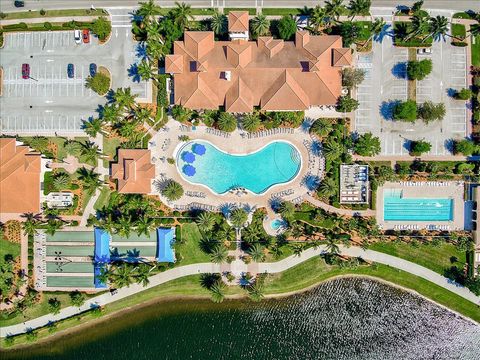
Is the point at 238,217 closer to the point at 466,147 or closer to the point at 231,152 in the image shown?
the point at 231,152

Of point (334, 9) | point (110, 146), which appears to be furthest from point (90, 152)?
point (334, 9)

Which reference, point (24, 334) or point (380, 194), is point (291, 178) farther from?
point (24, 334)

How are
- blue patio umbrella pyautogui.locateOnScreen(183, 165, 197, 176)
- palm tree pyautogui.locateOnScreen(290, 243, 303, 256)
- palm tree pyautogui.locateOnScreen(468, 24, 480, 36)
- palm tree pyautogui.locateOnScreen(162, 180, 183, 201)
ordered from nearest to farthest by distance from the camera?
palm tree pyautogui.locateOnScreen(162, 180, 183, 201)
palm tree pyautogui.locateOnScreen(468, 24, 480, 36)
palm tree pyautogui.locateOnScreen(290, 243, 303, 256)
blue patio umbrella pyautogui.locateOnScreen(183, 165, 197, 176)

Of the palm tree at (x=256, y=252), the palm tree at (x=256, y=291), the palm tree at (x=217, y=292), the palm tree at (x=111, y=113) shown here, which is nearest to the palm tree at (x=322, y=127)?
the palm tree at (x=256, y=252)

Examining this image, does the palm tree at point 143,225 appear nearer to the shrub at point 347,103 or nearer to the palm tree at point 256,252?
the palm tree at point 256,252

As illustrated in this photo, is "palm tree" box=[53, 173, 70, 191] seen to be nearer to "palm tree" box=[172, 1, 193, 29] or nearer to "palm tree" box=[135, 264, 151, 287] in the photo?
"palm tree" box=[135, 264, 151, 287]

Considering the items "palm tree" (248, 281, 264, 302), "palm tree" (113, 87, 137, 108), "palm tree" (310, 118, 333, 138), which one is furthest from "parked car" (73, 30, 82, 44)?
"palm tree" (248, 281, 264, 302)
